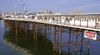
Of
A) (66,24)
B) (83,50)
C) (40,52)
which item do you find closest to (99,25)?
(66,24)

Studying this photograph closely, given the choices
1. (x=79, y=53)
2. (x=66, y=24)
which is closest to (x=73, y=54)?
(x=79, y=53)

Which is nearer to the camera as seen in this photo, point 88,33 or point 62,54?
point 88,33

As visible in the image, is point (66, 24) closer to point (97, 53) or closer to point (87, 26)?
point (87, 26)

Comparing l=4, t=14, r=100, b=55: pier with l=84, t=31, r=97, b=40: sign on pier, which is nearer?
l=84, t=31, r=97, b=40: sign on pier

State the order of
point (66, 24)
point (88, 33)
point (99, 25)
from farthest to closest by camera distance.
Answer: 1. point (66, 24)
2. point (88, 33)
3. point (99, 25)

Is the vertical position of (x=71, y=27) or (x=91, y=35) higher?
(x=71, y=27)

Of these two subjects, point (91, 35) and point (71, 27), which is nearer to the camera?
point (91, 35)

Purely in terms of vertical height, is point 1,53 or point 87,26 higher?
point 87,26

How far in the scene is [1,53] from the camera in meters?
22.7

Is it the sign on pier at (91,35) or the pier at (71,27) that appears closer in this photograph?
the sign on pier at (91,35)

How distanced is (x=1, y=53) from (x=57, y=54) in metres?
11.6

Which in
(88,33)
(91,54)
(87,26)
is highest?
(87,26)

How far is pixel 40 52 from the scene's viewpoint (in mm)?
23453

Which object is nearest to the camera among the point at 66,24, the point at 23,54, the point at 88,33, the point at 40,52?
the point at 88,33
